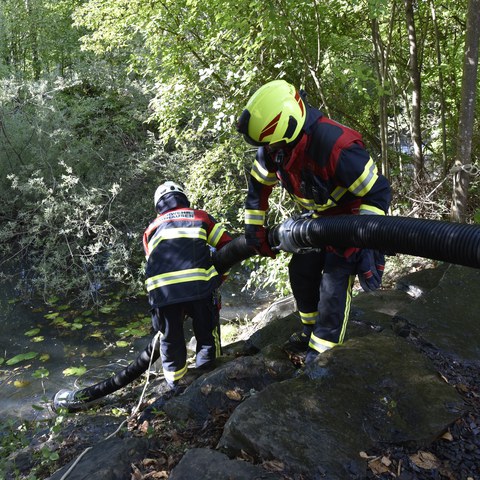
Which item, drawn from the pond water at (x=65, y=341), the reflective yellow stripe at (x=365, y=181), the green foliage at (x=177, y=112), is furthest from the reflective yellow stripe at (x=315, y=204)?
the pond water at (x=65, y=341)

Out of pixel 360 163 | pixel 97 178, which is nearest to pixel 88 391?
pixel 360 163

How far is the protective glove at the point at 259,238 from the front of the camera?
3109 millimetres

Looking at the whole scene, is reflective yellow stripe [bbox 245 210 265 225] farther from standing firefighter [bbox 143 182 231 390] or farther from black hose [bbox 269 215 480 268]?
standing firefighter [bbox 143 182 231 390]

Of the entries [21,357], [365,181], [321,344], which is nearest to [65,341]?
[21,357]

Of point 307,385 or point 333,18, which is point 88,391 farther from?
point 333,18

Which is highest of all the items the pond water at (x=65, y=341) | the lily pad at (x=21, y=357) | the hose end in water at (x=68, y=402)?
the hose end in water at (x=68, y=402)

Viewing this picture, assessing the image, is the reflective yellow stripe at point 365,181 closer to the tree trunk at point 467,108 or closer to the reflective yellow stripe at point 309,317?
the reflective yellow stripe at point 309,317

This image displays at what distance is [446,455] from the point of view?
80.8 inches

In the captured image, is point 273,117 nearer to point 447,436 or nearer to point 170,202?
point 170,202

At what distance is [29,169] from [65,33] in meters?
9.83

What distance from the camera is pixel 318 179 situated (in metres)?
2.66

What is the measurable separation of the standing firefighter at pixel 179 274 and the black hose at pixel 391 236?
1044 millimetres

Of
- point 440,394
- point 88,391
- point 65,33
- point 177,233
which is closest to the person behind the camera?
point 440,394

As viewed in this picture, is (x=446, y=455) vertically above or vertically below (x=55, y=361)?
above
